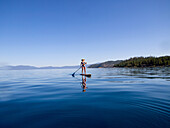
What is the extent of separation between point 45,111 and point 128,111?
3739 mm

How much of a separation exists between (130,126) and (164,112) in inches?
81.7

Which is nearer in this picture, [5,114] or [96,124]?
[96,124]

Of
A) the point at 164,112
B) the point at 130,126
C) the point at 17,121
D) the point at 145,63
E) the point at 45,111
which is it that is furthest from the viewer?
the point at 145,63

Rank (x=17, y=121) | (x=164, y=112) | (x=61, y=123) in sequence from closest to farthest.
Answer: (x=61, y=123), (x=17, y=121), (x=164, y=112)

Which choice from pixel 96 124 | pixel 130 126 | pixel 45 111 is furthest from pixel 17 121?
pixel 130 126

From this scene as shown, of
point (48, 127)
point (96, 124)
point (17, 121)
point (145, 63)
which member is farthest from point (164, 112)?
point (145, 63)

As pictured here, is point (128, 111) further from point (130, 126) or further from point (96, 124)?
point (96, 124)

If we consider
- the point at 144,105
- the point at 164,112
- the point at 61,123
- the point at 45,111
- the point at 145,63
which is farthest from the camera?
the point at 145,63

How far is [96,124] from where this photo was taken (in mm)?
3691

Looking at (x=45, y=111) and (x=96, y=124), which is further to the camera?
(x=45, y=111)

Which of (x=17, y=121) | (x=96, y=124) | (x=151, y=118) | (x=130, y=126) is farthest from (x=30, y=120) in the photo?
(x=151, y=118)

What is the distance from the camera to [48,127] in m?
3.60

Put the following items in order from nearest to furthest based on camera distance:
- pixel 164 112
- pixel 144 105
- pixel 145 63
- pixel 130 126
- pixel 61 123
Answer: pixel 130 126
pixel 61 123
pixel 164 112
pixel 144 105
pixel 145 63

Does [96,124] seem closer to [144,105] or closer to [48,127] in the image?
[48,127]
